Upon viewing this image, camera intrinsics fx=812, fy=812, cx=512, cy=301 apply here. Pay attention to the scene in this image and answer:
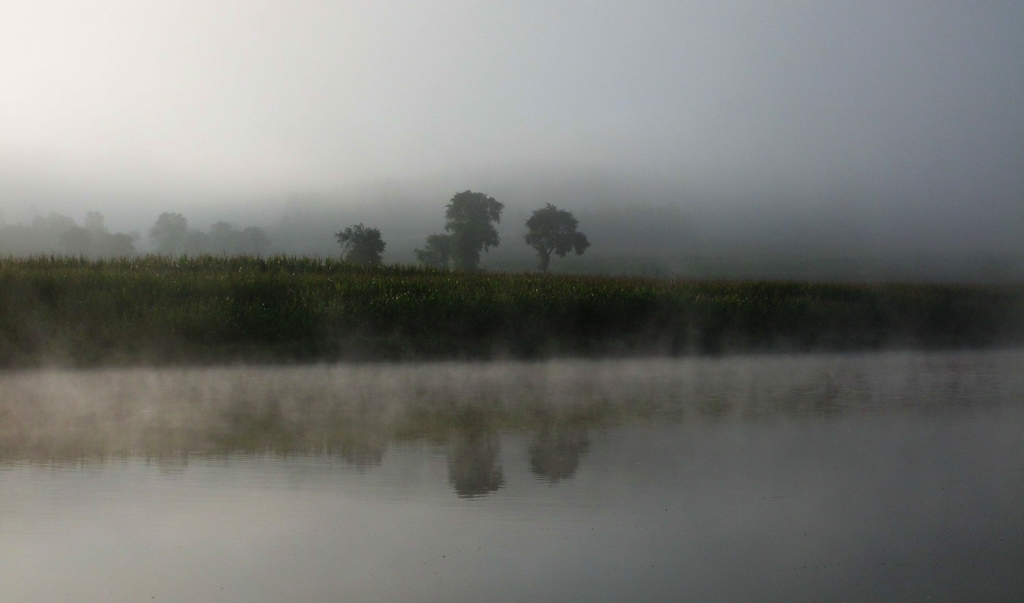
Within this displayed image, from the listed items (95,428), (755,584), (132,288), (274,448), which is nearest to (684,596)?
(755,584)

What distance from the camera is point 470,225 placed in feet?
64.4

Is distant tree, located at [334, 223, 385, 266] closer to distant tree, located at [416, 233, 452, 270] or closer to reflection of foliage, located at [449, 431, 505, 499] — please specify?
distant tree, located at [416, 233, 452, 270]

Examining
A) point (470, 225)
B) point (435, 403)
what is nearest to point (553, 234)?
point (470, 225)

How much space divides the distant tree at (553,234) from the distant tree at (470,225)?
0.91m

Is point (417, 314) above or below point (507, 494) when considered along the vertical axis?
above

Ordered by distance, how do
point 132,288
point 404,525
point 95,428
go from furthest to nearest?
point 132,288 → point 95,428 → point 404,525

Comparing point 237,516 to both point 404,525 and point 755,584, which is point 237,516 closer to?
point 404,525

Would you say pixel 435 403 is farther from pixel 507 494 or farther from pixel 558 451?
pixel 507 494

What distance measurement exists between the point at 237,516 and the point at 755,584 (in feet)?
7.89

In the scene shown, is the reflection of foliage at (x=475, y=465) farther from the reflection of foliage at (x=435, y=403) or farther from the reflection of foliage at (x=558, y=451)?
the reflection of foliage at (x=558, y=451)

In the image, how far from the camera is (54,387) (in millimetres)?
7902

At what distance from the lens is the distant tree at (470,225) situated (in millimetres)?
19391

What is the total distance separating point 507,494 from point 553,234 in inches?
598

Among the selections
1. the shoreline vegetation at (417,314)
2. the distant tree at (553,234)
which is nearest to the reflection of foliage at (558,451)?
Answer: the shoreline vegetation at (417,314)
